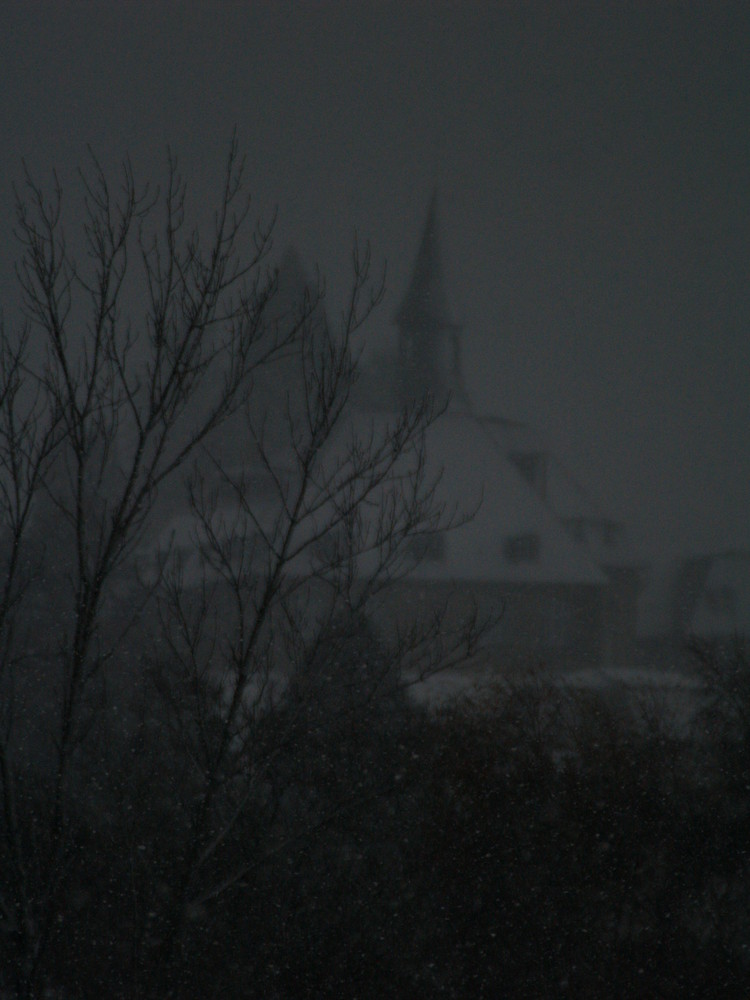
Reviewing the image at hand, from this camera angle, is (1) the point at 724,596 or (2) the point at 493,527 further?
(1) the point at 724,596

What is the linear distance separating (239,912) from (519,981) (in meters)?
3.29

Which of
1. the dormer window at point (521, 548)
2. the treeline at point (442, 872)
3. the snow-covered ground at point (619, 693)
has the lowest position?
the treeline at point (442, 872)

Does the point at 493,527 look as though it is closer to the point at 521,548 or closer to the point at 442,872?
the point at 521,548

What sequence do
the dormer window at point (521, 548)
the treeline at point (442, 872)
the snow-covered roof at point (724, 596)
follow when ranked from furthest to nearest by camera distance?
the snow-covered roof at point (724, 596)
the dormer window at point (521, 548)
the treeline at point (442, 872)

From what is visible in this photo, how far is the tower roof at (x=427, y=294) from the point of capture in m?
46.3

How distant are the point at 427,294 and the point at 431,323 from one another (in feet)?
5.59

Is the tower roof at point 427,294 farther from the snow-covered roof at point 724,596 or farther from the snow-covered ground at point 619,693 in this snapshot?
the snow-covered ground at point 619,693

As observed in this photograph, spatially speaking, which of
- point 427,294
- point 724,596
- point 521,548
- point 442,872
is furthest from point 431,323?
point 442,872

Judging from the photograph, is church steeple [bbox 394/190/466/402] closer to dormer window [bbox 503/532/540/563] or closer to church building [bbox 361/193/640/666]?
church building [bbox 361/193/640/666]

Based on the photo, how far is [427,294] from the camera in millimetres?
46594

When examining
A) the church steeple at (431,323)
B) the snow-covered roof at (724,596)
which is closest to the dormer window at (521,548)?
the snow-covered roof at (724,596)

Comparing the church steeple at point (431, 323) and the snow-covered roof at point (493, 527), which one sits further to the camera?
the church steeple at point (431, 323)

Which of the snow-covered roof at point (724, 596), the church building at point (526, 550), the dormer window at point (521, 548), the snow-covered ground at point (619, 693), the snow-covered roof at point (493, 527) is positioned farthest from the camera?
the snow-covered roof at point (724, 596)

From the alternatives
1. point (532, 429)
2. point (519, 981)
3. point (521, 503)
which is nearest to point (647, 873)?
point (519, 981)
